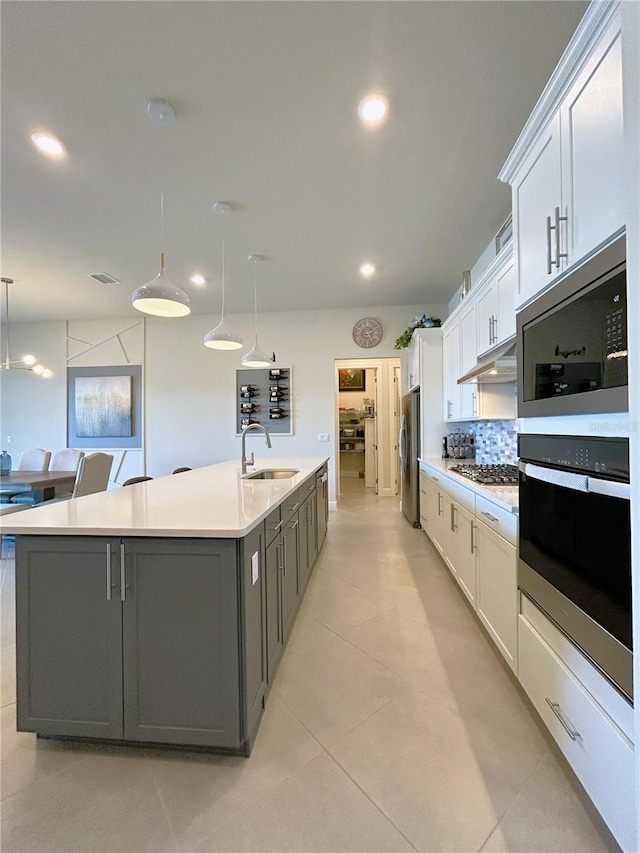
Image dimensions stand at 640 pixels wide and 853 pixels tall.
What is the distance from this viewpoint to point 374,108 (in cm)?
202

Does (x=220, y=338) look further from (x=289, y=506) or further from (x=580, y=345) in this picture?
(x=580, y=345)

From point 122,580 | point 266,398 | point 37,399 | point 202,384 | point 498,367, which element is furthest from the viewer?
point 37,399

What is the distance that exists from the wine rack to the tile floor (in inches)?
158

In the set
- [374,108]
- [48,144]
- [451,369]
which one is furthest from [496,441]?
[48,144]

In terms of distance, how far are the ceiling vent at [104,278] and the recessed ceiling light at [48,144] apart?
2.08 metres

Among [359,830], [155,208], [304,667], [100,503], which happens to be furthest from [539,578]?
[155,208]

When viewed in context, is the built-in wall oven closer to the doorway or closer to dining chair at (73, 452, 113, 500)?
dining chair at (73, 452, 113, 500)

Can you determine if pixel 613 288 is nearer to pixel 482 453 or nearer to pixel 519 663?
pixel 519 663

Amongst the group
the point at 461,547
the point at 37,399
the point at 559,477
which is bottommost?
the point at 461,547

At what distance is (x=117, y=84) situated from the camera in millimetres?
1869

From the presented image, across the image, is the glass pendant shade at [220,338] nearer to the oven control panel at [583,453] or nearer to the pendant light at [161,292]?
Answer: the pendant light at [161,292]

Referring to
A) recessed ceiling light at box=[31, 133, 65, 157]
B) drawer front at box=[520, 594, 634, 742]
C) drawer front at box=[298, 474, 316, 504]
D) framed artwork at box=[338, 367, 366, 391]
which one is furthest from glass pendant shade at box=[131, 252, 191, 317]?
framed artwork at box=[338, 367, 366, 391]

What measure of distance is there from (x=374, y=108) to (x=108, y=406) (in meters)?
5.70

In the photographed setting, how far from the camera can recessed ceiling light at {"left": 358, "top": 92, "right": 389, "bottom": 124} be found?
196 cm
